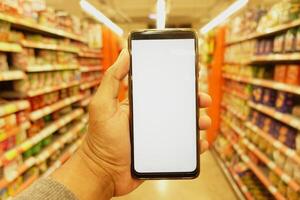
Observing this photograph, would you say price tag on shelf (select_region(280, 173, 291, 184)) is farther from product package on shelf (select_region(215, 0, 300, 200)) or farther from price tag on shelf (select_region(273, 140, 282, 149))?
price tag on shelf (select_region(273, 140, 282, 149))

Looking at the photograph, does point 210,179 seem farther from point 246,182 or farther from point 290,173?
point 290,173

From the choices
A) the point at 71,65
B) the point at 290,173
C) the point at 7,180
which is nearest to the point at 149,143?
the point at 7,180

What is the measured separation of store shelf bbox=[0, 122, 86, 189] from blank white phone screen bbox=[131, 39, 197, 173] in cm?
128

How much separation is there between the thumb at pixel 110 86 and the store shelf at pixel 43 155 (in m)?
1.24

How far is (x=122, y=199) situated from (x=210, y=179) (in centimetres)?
112

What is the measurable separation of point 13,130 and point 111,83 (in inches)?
51.4

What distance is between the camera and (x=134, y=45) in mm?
1043

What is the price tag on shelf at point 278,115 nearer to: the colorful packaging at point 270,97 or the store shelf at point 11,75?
the colorful packaging at point 270,97

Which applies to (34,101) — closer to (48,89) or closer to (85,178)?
(48,89)

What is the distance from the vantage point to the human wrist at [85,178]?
938mm

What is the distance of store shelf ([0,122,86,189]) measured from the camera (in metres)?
1.95

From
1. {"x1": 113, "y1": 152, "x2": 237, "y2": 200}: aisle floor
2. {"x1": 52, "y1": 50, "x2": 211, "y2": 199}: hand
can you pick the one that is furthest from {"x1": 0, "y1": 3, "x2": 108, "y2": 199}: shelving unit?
{"x1": 52, "y1": 50, "x2": 211, "y2": 199}: hand

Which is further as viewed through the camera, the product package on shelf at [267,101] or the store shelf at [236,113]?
the store shelf at [236,113]

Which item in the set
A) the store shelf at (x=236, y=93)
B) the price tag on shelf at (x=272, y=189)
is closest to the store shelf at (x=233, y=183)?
the price tag on shelf at (x=272, y=189)
